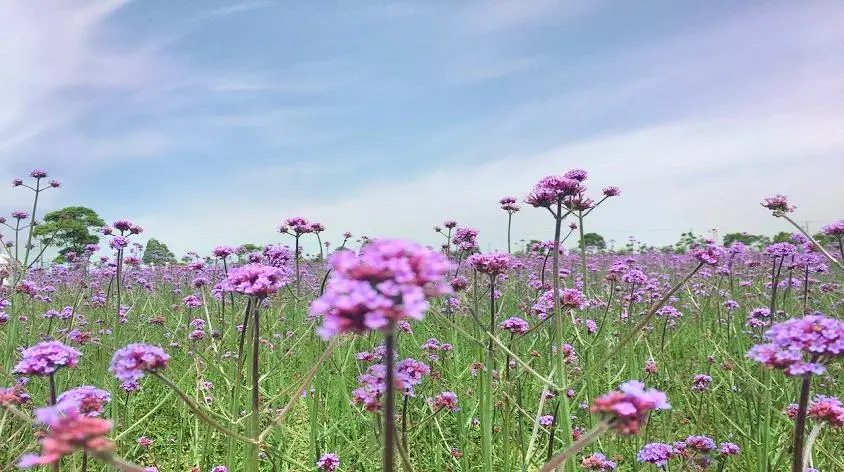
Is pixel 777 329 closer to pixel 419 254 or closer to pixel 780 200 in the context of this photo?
pixel 419 254

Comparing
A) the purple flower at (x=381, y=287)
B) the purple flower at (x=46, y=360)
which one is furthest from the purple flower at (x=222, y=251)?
the purple flower at (x=381, y=287)

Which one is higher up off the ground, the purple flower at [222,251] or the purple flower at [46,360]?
the purple flower at [222,251]

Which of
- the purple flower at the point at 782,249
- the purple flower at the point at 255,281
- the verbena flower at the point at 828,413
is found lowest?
the verbena flower at the point at 828,413

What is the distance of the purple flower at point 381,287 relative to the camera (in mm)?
1167

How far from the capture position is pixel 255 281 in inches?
94.8

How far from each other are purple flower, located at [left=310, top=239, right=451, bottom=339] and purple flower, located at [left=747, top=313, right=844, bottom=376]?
1.28 metres

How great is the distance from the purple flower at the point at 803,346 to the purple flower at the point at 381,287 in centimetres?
128

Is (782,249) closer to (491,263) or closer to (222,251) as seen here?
(491,263)

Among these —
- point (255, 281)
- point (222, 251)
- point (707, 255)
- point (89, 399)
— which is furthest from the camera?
point (222, 251)

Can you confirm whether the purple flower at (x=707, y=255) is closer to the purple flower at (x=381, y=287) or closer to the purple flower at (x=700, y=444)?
the purple flower at (x=700, y=444)

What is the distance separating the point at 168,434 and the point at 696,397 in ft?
16.1

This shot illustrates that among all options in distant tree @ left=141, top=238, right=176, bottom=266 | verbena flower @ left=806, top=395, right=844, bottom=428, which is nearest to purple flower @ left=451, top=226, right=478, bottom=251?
verbena flower @ left=806, top=395, right=844, bottom=428

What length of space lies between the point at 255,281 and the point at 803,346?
204 cm

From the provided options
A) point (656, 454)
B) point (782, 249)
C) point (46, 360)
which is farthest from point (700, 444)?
point (46, 360)
